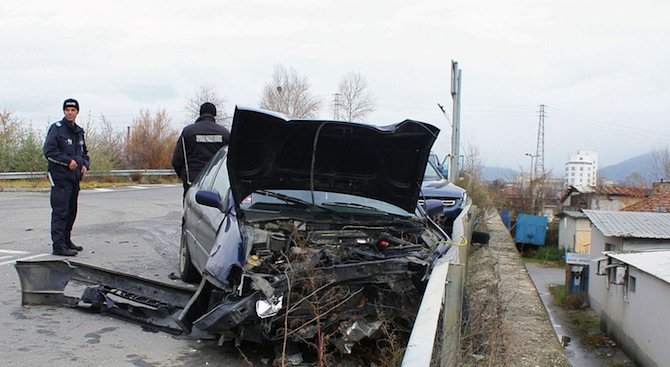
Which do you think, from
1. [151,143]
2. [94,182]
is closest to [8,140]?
[94,182]

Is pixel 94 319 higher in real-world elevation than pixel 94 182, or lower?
lower

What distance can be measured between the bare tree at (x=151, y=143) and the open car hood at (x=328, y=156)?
31961 mm

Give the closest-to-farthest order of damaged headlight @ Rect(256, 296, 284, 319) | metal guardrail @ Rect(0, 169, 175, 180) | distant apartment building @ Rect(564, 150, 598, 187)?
1. damaged headlight @ Rect(256, 296, 284, 319)
2. metal guardrail @ Rect(0, 169, 175, 180)
3. distant apartment building @ Rect(564, 150, 598, 187)

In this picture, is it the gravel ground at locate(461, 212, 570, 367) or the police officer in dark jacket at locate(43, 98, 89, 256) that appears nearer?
the gravel ground at locate(461, 212, 570, 367)

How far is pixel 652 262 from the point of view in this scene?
21.5 meters

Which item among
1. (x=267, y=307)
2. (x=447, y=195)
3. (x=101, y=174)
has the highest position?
(x=447, y=195)

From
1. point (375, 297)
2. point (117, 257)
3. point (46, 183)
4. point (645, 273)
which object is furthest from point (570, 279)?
point (375, 297)

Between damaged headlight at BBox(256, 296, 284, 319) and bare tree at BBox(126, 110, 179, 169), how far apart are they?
33102 millimetres

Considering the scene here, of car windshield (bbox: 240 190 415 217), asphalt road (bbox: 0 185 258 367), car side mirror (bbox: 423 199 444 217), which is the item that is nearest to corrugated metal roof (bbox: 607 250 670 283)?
asphalt road (bbox: 0 185 258 367)

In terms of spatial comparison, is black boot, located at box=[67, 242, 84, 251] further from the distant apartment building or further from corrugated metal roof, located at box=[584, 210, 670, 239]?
the distant apartment building

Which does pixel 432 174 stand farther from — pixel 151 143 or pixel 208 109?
pixel 151 143

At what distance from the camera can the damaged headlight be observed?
4.39 meters

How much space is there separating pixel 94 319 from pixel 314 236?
2.16m

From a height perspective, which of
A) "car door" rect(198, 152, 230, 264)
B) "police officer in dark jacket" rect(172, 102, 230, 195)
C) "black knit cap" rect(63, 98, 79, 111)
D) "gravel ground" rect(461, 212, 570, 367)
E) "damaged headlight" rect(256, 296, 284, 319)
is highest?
"black knit cap" rect(63, 98, 79, 111)
